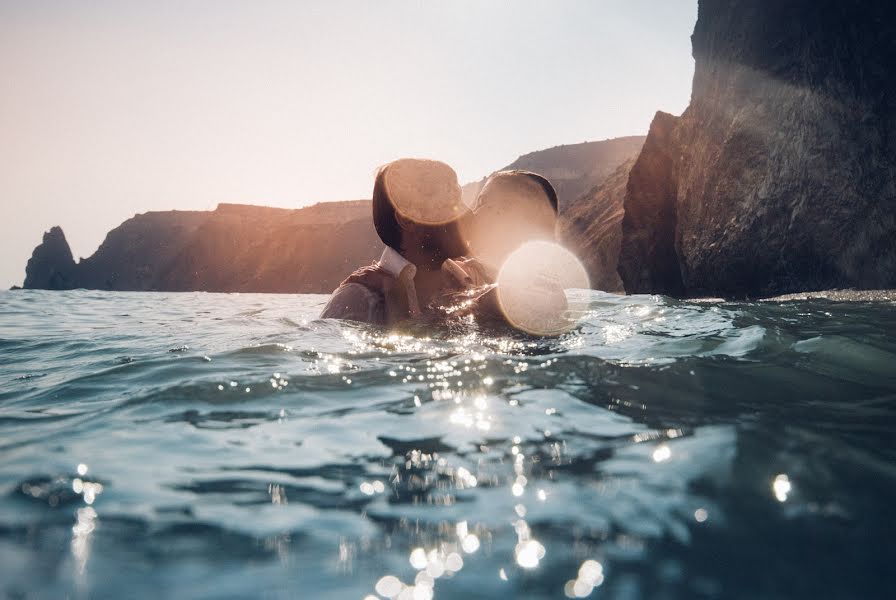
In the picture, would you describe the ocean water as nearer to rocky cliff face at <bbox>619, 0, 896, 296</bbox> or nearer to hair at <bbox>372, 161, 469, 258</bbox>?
hair at <bbox>372, 161, 469, 258</bbox>

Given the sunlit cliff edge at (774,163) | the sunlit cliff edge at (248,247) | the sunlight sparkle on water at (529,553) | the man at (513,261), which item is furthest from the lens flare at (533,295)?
the sunlit cliff edge at (248,247)

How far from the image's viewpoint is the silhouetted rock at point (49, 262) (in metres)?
125

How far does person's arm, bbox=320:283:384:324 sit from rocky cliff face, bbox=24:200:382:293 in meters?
69.9

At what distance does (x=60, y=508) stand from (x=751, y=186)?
12.3m

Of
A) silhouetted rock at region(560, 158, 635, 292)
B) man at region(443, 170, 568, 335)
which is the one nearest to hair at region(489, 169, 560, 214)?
man at region(443, 170, 568, 335)

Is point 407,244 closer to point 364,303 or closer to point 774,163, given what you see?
point 364,303

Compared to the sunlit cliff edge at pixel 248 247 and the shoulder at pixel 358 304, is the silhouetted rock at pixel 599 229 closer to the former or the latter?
the shoulder at pixel 358 304

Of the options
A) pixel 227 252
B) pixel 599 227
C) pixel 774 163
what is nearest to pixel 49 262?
pixel 227 252

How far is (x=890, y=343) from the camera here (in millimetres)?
3002

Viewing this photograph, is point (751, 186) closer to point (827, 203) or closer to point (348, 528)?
point (827, 203)

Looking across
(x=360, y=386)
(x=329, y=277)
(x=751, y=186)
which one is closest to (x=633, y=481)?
(x=360, y=386)

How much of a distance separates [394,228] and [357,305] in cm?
71

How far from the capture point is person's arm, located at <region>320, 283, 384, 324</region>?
3547mm

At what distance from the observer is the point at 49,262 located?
126562 mm
